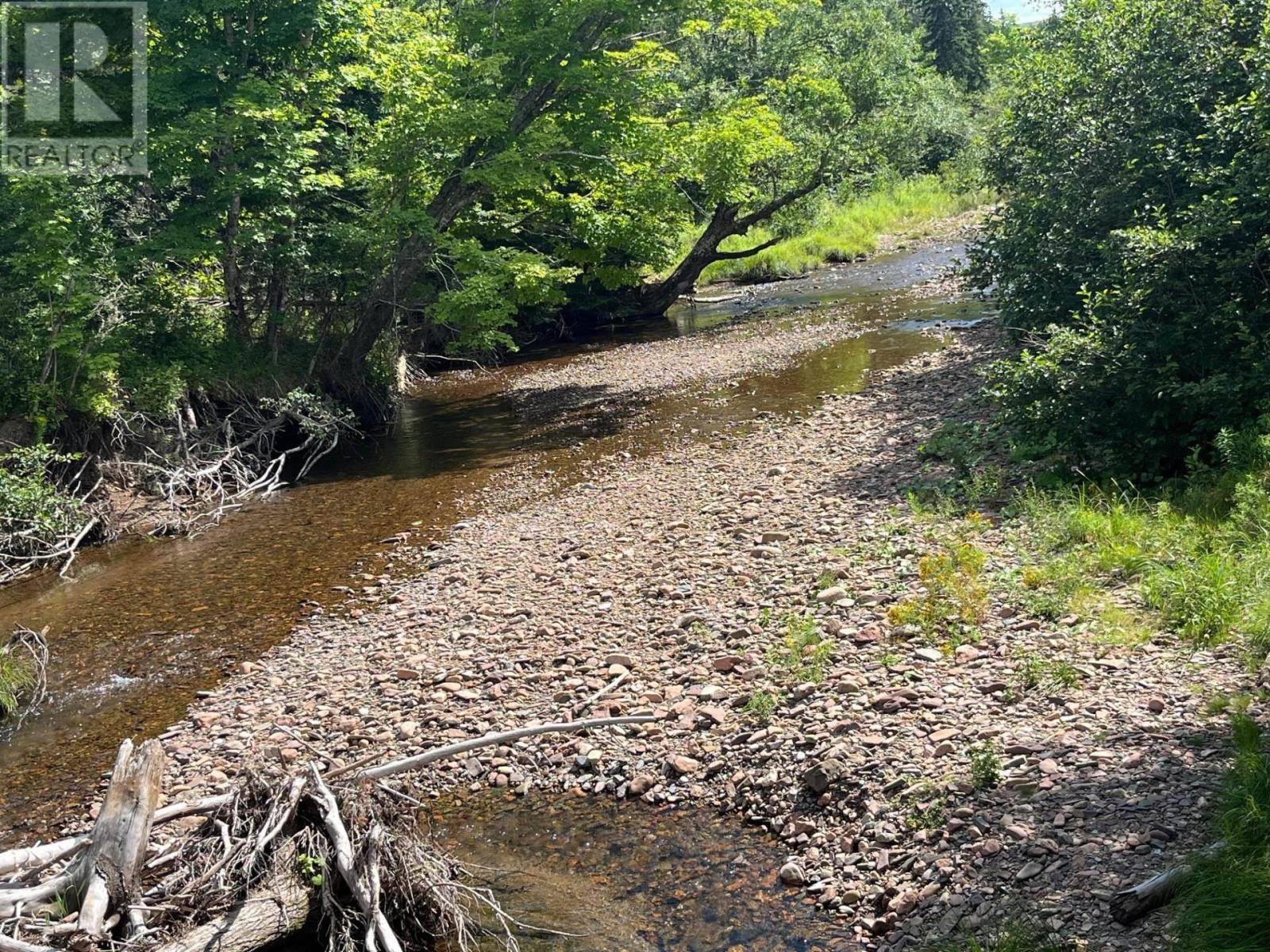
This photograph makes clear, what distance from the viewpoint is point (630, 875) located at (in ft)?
20.6

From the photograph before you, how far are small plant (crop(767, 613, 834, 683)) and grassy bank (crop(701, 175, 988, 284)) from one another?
29.1 metres

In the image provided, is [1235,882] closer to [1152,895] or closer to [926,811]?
[1152,895]

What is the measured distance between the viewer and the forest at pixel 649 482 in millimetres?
5527

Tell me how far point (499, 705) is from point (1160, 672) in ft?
16.1

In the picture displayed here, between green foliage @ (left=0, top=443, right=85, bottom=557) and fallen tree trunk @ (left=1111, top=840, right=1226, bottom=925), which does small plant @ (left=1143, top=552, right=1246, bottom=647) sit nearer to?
fallen tree trunk @ (left=1111, top=840, right=1226, bottom=925)

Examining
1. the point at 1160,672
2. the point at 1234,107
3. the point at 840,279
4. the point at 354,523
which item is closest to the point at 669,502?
the point at 354,523

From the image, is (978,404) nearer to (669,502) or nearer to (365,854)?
(669,502)

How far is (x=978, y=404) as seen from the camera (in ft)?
46.8

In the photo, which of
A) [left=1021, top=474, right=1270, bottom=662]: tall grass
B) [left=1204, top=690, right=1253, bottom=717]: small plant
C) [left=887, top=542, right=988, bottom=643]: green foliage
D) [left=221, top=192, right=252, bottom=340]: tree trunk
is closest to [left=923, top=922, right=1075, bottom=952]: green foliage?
[left=1204, top=690, right=1253, bottom=717]: small plant

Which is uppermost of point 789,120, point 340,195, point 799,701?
point 789,120

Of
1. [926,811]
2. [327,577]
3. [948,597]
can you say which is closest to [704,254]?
[327,577]

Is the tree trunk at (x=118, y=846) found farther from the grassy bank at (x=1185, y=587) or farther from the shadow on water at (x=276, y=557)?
the grassy bank at (x=1185, y=587)

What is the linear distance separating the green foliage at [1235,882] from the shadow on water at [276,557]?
7589 mm

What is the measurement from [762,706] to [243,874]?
379 cm
